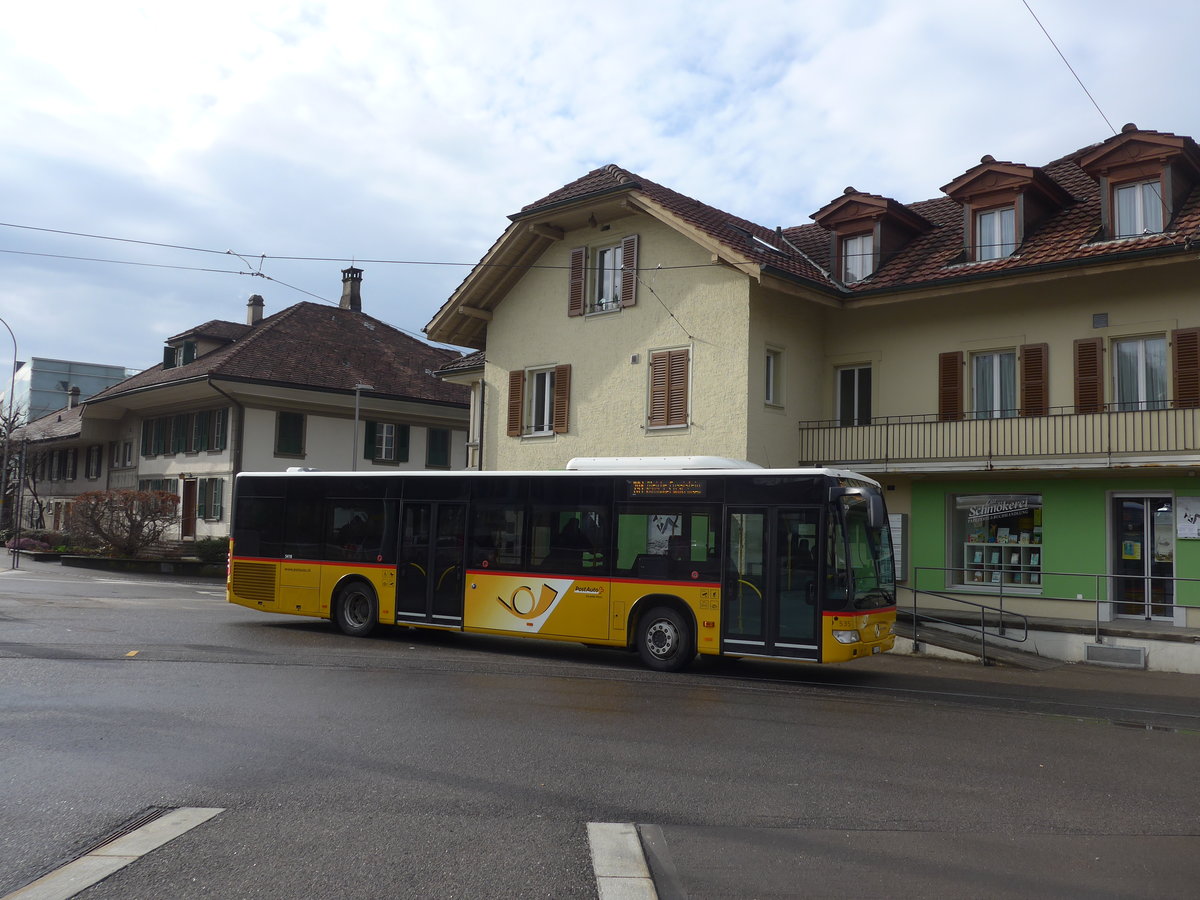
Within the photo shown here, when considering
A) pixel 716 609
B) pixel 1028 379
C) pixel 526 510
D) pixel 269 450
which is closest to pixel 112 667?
pixel 526 510

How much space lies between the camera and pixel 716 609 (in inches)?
545

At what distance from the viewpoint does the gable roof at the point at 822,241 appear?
18.7 meters

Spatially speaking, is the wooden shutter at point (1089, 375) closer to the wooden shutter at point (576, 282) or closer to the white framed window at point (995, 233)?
the white framed window at point (995, 233)

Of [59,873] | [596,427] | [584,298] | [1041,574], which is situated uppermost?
[584,298]

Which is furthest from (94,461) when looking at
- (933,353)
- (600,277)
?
(933,353)

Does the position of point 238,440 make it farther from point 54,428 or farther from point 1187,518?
point 1187,518

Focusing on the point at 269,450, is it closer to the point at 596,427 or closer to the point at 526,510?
the point at 596,427

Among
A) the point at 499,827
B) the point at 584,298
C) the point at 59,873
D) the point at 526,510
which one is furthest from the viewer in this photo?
the point at 584,298

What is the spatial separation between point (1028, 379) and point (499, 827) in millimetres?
16394

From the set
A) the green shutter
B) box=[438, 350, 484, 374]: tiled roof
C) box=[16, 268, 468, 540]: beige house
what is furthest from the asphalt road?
the green shutter

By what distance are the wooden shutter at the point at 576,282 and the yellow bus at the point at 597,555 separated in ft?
26.5

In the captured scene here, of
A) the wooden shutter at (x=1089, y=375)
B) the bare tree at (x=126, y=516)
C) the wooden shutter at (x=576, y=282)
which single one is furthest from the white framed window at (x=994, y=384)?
the bare tree at (x=126, y=516)

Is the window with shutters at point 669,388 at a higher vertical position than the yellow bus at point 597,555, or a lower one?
higher

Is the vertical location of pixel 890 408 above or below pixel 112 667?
above
